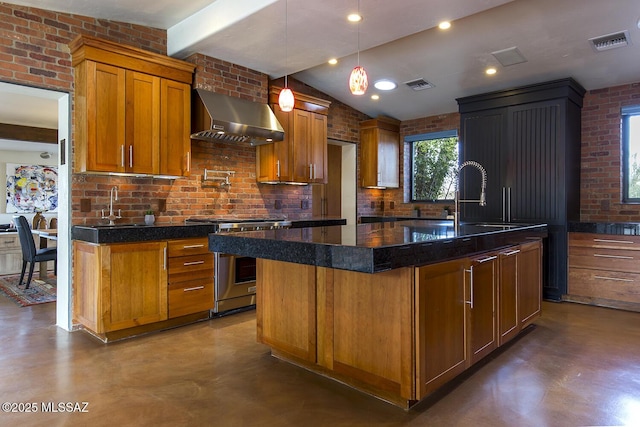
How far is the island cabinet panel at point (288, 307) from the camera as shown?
8.17 ft

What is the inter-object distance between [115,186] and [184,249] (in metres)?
0.92

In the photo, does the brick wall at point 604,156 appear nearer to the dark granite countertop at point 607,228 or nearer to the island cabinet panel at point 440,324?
the dark granite countertop at point 607,228

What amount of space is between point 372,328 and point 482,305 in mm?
869

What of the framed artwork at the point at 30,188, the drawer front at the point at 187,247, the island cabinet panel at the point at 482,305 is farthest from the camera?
the framed artwork at the point at 30,188

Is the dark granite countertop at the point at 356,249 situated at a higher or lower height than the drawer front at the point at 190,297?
higher

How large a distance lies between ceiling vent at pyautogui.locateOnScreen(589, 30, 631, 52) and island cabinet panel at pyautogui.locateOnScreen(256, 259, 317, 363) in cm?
353

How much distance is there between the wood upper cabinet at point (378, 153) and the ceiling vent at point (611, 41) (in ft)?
9.78

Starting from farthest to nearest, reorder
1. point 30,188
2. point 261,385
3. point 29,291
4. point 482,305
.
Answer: point 30,188 → point 29,291 → point 482,305 → point 261,385

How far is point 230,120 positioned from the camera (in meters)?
4.00

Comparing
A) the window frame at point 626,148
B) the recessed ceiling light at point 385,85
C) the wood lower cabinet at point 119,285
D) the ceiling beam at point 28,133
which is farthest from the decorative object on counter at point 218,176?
the window frame at point 626,148

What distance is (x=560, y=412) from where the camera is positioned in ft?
6.86

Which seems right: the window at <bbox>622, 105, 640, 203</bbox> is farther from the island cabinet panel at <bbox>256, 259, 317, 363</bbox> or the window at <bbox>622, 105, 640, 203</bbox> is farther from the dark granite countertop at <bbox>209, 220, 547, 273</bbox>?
the island cabinet panel at <bbox>256, 259, 317, 363</bbox>

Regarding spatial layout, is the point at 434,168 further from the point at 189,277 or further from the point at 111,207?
the point at 111,207

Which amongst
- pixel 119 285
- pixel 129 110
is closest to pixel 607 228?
pixel 119 285
